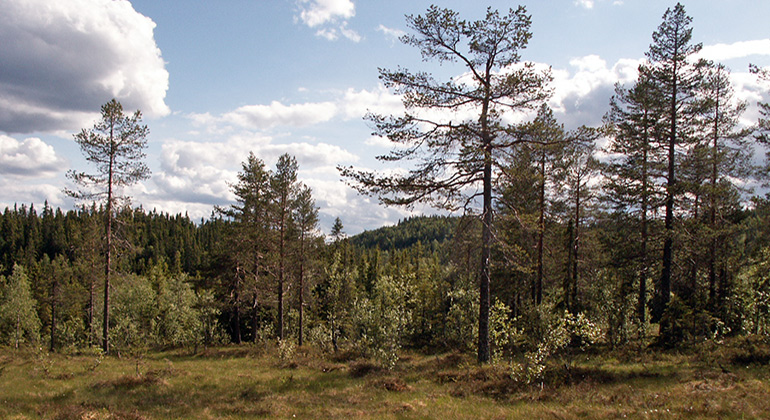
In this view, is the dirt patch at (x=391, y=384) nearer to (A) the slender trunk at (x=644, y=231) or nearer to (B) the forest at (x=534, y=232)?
(B) the forest at (x=534, y=232)

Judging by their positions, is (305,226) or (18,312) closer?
(305,226)

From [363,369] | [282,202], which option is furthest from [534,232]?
[282,202]

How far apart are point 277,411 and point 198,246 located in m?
105

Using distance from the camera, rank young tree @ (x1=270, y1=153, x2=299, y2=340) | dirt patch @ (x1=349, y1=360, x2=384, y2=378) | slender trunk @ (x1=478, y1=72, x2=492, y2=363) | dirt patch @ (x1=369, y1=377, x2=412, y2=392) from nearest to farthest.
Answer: dirt patch @ (x1=369, y1=377, x2=412, y2=392), slender trunk @ (x1=478, y1=72, x2=492, y2=363), dirt patch @ (x1=349, y1=360, x2=384, y2=378), young tree @ (x1=270, y1=153, x2=299, y2=340)

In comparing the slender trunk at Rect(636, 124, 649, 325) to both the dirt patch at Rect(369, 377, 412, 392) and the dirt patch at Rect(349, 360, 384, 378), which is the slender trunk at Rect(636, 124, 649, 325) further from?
the dirt patch at Rect(349, 360, 384, 378)

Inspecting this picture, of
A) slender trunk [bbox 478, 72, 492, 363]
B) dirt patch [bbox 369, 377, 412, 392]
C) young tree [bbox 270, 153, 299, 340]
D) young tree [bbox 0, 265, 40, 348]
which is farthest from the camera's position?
young tree [bbox 0, 265, 40, 348]

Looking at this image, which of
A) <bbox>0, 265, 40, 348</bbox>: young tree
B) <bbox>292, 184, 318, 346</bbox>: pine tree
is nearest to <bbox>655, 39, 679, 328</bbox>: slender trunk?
<bbox>292, 184, 318, 346</bbox>: pine tree

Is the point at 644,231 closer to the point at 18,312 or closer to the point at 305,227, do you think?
the point at 305,227

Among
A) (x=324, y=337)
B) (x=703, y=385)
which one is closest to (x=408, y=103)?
(x=703, y=385)

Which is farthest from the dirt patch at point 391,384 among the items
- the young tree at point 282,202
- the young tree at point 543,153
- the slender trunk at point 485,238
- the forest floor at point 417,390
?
the young tree at point 282,202

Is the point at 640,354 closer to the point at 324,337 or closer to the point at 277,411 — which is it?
the point at 277,411

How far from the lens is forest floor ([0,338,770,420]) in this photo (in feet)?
33.2

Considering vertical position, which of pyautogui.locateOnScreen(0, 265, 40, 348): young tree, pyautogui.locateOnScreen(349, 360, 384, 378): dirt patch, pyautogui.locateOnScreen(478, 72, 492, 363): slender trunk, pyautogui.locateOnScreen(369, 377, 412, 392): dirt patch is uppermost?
pyautogui.locateOnScreen(478, 72, 492, 363): slender trunk

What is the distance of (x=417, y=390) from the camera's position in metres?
Result: 13.0
